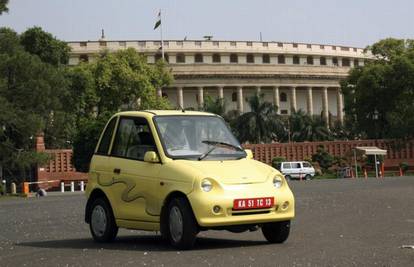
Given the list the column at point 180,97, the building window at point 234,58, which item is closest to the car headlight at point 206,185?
the column at point 180,97

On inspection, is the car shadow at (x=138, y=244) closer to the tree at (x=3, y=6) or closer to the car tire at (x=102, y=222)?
the car tire at (x=102, y=222)

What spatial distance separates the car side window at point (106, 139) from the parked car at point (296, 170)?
172ft

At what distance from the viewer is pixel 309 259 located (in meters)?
8.19

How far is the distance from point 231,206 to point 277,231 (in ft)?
3.56

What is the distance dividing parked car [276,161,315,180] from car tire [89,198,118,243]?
52542mm

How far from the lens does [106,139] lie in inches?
446

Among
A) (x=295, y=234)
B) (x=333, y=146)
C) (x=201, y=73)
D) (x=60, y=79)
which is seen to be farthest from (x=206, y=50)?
(x=295, y=234)

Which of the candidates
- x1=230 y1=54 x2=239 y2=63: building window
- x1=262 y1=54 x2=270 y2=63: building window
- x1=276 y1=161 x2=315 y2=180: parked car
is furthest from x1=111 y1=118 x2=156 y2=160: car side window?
x1=262 y1=54 x2=270 y2=63: building window

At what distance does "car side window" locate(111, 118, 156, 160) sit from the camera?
10.5 meters

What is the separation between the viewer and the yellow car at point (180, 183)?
30.2 feet

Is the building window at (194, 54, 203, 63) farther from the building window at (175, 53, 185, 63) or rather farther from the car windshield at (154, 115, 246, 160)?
the car windshield at (154, 115, 246, 160)

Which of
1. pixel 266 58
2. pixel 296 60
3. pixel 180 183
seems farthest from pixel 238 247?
pixel 296 60

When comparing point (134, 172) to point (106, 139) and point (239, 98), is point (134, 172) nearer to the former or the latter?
point (106, 139)

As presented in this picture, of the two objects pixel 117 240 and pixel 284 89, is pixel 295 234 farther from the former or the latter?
pixel 284 89
